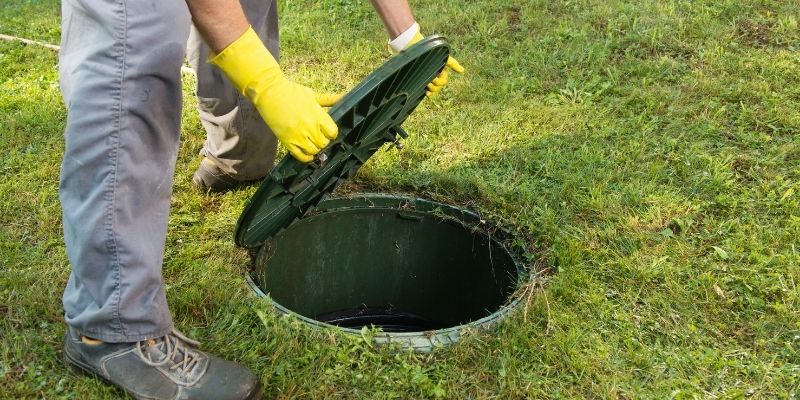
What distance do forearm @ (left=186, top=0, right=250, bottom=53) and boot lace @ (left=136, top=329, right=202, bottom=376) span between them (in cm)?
77

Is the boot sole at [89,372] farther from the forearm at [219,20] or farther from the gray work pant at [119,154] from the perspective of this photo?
the forearm at [219,20]

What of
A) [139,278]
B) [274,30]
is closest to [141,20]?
[139,278]

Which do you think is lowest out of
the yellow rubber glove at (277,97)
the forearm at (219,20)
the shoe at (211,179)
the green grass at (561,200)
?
the green grass at (561,200)

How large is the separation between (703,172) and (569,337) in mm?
1210

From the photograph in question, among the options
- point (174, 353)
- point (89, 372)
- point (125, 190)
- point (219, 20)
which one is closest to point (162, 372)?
point (174, 353)

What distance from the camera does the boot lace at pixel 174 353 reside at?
212 cm

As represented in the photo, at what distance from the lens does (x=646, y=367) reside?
2363 mm

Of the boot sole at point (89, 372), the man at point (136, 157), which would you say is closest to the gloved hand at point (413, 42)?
the man at point (136, 157)

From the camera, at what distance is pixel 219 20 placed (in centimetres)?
205

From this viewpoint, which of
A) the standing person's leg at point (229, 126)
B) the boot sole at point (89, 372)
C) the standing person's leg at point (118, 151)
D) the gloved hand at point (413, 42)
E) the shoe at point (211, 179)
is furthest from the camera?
the shoe at point (211, 179)

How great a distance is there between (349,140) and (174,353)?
2.56ft

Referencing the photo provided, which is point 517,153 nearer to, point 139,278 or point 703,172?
point 703,172

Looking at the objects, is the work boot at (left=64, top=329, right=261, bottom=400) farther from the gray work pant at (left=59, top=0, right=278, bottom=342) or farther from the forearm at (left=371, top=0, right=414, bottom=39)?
the forearm at (left=371, top=0, right=414, bottom=39)

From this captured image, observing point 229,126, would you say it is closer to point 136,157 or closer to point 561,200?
point 136,157
